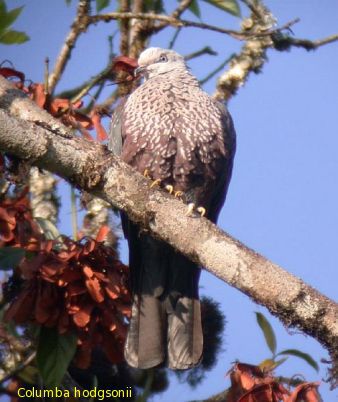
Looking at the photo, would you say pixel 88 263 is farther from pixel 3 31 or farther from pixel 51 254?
pixel 3 31

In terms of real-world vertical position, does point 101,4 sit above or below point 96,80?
above

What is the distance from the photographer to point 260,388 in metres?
3.53

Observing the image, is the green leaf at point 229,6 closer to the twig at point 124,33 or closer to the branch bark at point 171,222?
the twig at point 124,33

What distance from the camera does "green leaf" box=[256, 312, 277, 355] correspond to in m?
3.88

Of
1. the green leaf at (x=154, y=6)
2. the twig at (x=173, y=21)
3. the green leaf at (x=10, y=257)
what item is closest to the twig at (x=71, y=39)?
the twig at (x=173, y=21)

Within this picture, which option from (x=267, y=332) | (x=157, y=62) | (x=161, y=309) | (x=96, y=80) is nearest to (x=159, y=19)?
(x=96, y=80)

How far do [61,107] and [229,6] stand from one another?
1.37 meters

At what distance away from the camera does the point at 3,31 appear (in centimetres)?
418

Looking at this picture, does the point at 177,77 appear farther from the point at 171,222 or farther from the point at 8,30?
the point at 171,222

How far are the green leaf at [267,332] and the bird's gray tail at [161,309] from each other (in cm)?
58

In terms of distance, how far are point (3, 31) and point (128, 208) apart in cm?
132

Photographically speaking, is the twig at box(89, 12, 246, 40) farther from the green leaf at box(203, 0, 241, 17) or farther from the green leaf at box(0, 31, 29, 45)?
the green leaf at box(0, 31, 29, 45)

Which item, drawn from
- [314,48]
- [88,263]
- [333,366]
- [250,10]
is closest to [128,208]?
[88,263]

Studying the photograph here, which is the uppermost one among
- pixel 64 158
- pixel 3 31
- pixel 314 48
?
pixel 314 48
